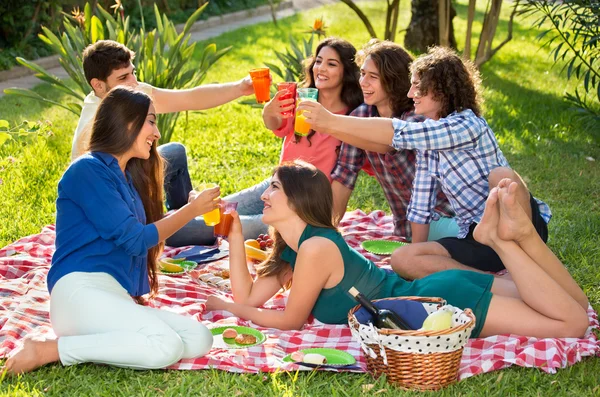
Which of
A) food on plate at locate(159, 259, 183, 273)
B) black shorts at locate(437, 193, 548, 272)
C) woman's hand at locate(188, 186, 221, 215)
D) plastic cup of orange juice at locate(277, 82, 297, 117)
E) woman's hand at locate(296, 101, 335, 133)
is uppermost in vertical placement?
plastic cup of orange juice at locate(277, 82, 297, 117)

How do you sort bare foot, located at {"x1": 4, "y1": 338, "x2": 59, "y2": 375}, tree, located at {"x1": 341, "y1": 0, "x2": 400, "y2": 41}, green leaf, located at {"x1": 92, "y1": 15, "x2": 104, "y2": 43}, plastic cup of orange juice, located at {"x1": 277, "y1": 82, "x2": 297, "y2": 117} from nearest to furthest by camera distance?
bare foot, located at {"x1": 4, "y1": 338, "x2": 59, "y2": 375}, plastic cup of orange juice, located at {"x1": 277, "y1": 82, "x2": 297, "y2": 117}, green leaf, located at {"x1": 92, "y1": 15, "x2": 104, "y2": 43}, tree, located at {"x1": 341, "y1": 0, "x2": 400, "y2": 41}

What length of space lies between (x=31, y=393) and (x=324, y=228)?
1.41 metres

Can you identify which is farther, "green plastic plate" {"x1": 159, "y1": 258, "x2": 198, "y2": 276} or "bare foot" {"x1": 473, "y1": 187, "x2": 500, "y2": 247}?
"green plastic plate" {"x1": 159, "y1": 258, "x2": 198, "y2": 276}

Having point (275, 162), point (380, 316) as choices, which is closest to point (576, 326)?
point (380, 316)

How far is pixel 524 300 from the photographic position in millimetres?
3625

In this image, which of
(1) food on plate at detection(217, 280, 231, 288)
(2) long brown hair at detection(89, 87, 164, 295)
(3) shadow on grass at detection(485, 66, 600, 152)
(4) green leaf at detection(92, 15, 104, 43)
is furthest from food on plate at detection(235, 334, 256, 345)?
(3) shadow on grass at detection(485, 66, 600, 152)

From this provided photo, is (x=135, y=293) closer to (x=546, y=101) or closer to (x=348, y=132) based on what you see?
(x=348, y=132)

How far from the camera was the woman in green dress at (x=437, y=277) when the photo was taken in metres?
3.58

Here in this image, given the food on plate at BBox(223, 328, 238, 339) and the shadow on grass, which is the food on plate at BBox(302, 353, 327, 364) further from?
the shadow on grass

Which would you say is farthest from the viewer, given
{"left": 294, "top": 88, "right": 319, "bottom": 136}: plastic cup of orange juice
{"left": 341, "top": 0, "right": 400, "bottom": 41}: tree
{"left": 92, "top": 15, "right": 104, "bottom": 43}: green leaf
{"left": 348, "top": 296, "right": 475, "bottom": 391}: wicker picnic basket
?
{"left": 341, "top": 0, "right": 400, "bottom": 41}: tree

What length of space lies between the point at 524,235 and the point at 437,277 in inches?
16.7

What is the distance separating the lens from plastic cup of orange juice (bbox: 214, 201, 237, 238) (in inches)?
155

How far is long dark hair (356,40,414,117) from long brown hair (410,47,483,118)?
1.24 ft

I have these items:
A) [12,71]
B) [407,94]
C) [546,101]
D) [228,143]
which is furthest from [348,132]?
[12,71]
